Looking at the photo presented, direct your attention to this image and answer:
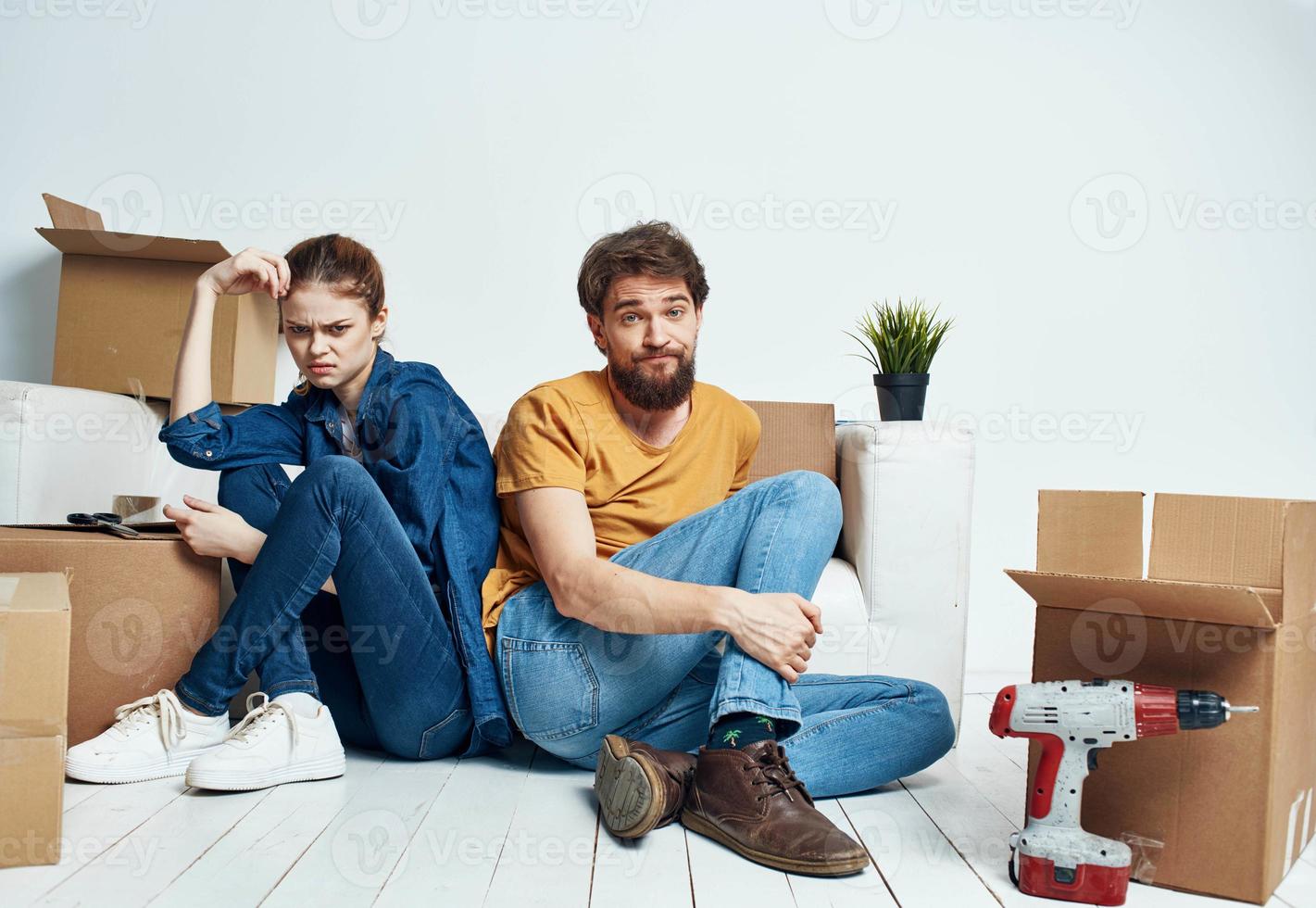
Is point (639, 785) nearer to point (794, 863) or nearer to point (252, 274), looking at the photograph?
point (794, 863)

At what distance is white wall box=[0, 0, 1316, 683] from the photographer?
8.95 feet

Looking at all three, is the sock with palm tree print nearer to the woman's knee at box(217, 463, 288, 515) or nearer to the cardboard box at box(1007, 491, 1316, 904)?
the cardboard box at box(1007, 491, 1316, 904)

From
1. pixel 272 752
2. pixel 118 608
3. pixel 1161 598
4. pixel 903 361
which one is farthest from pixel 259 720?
pixel 903 361

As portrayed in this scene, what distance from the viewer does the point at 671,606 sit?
1.37 meters

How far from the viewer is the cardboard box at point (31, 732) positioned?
46.0 inches

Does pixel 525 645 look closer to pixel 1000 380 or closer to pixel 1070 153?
pixel 1000 380

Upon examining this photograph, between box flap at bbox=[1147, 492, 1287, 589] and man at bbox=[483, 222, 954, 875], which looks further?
man at bbox=[483, 222, 954, 875]

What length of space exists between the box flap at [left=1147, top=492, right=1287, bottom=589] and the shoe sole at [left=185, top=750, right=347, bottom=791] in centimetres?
114

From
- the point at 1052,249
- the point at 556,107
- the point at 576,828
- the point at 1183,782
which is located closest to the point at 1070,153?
the point at 1052,249

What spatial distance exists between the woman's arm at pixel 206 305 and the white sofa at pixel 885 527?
0.41m

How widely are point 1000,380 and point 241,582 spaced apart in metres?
2.03

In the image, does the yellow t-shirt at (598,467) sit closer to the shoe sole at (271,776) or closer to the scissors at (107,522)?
the shoe sole at (271,776)

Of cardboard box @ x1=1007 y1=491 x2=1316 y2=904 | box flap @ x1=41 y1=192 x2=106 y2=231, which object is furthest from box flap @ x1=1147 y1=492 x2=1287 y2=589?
box flap @ x1=41 y1=192 x2=106 y2=231

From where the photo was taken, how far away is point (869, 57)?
2887 mm
